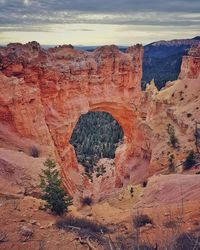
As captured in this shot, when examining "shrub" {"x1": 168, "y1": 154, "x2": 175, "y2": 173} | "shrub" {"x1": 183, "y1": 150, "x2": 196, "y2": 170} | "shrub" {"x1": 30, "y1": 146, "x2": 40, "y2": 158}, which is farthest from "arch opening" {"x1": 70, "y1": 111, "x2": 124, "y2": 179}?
"shrub" {"x1": 183, "y1": 150, "x2": 196, "y2": 170}

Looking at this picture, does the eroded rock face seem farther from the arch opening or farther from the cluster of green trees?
the cluster of green trees

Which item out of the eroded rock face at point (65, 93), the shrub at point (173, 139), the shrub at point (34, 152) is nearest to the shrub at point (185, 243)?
the shrub at point (34, 152)

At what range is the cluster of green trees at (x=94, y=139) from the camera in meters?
52.0

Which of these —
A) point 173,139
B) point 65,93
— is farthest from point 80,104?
point 173,139

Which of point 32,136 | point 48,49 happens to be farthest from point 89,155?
point 32,136

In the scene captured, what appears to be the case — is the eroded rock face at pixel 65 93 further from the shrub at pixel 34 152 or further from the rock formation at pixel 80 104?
the shrub at pixel 34 152

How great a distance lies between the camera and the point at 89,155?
53.1 m

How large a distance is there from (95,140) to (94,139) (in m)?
0.75

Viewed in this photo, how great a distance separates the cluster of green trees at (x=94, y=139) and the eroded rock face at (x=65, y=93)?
12881mm

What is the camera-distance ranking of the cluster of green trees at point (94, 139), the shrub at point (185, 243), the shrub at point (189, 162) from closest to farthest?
the shrub at point (185, 243) < the shrub at point (189, 162) < the cluster of green trees at point (94, 139)

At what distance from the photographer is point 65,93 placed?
102 feet

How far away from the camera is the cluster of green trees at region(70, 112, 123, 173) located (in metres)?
52.0

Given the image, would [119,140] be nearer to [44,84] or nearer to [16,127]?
[44,84]

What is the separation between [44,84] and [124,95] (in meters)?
8.95
